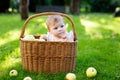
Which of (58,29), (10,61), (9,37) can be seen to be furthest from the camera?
(9,37)

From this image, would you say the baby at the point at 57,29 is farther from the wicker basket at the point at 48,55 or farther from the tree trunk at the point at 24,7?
the tree trunk at the point at 24,7

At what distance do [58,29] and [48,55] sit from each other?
1.70 ft

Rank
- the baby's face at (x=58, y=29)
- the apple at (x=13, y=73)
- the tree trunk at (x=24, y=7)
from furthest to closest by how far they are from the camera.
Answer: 1. the tree trunk at (x=24, y=7)
2. the baby's face at (x=58, y=29)
3. the apple at (x=13, y=73)

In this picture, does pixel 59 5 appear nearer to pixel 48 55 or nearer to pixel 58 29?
pixel 58 29

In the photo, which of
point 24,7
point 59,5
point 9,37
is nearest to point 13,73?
point 9,37

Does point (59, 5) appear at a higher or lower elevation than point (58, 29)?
lower

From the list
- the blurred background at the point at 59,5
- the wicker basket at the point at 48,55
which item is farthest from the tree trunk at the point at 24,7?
the wicker basket at the point at 48,55

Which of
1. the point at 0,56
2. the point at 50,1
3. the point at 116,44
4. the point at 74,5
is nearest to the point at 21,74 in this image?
the point at 0,56

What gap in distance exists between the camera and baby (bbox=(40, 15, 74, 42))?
17.7 feet

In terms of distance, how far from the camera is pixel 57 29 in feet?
17.7

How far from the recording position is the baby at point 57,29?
17.7 feet

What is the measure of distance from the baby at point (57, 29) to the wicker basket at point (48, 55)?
0.76 feet

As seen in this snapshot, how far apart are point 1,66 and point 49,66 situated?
0.98 meters

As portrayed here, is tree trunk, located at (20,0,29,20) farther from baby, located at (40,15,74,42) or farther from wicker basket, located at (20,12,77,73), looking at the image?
wicker basket, located at (20,12,77,73)
